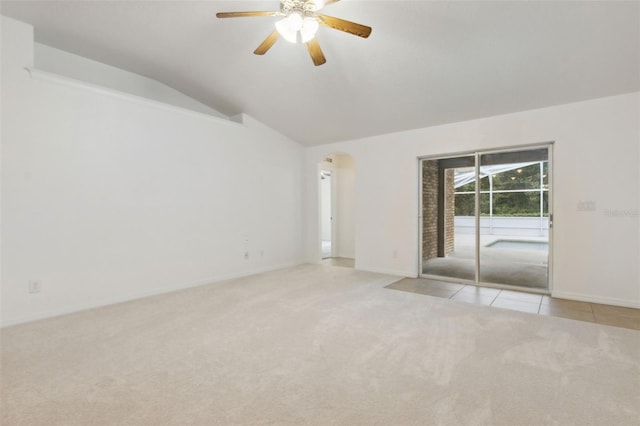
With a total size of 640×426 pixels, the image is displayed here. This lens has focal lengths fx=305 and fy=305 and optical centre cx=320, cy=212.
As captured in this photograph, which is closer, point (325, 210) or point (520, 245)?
point (520, 245)

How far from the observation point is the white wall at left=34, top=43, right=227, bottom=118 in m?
3.65

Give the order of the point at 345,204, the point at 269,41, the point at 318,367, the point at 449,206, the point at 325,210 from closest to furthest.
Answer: the point at 318,367 → the point at 269,41 → the point at 449,206 → the point at 345,204 → the point at 325,210

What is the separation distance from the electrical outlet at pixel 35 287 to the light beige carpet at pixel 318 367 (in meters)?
0.36

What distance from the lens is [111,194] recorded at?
3.74 meters

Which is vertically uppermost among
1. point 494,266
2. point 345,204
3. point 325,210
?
point 345,204

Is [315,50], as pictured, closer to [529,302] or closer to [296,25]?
[296,25]

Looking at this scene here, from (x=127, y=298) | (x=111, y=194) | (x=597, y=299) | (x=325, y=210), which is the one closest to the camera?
(x=597, y=299)

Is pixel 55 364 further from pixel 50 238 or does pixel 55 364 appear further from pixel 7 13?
pixel 7 13

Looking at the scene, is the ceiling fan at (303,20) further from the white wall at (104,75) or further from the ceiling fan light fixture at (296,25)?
the white wall at (104,75)

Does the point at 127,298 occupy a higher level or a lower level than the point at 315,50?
lower

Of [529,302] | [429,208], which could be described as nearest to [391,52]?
[429,208]

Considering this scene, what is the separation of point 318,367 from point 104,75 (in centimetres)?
452

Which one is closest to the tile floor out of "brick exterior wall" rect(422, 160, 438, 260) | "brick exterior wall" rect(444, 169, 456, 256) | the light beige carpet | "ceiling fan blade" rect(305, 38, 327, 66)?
the light beige carpet

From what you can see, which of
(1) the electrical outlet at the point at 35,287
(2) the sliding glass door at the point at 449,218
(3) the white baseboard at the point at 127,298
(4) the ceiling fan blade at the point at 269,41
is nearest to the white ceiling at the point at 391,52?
(4) the ceiling fan blade at the point at 269,41
